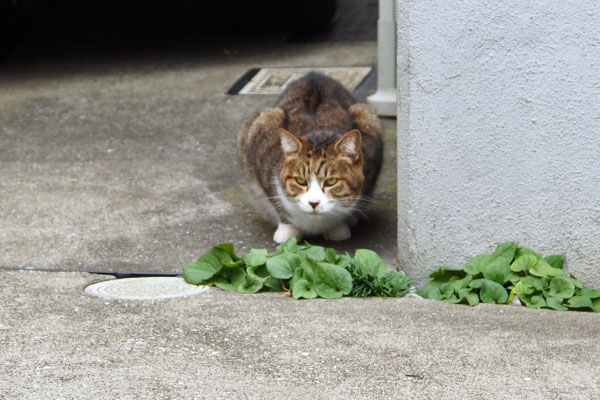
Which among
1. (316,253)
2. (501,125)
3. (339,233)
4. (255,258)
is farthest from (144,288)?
(501,125)

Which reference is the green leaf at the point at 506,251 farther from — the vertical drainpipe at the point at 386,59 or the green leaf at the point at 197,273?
the vertical drainpipe at the point at 386,59

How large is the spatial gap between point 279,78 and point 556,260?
421 cm

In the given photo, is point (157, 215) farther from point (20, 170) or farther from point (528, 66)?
point (528, 66)

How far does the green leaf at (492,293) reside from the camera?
3818 millimetres

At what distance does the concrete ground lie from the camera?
296 centimetres

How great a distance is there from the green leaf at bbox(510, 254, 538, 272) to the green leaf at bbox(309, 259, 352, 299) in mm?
691

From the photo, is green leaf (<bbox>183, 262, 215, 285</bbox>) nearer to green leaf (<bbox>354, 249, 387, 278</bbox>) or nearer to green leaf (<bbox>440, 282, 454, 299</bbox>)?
green leaf (<bbox>354, 249, 387, 278</bbox>)

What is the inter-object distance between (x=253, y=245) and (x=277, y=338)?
131 cm

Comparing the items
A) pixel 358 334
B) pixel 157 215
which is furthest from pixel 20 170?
pixel 358 334

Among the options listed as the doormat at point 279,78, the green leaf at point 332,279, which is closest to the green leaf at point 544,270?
the green leaf at point 332,279

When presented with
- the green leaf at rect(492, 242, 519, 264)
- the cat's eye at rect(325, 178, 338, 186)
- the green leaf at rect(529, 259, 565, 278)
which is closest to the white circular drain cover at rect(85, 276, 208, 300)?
the cat's eye at rect(325, 178, 338, 186)

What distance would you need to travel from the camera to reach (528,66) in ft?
12.4

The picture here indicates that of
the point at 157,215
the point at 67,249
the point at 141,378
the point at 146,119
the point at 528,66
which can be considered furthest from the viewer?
the point at 146,119

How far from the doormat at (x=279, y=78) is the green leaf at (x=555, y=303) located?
149 inches
